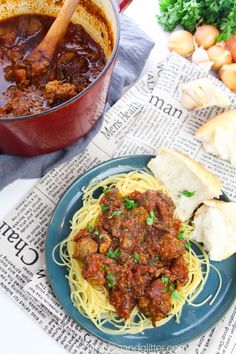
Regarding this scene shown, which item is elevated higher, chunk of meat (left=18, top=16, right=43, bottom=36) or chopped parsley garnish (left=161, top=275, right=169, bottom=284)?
chunk of meat (left=18, top=16, right=43, bottom=36)

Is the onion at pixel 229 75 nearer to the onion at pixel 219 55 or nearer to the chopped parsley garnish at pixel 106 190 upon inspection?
the onion at pixel 219 55

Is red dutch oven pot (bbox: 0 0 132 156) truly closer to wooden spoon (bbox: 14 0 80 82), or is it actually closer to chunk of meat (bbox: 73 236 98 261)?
wooden spoon (bbox: 14 0 80 82)

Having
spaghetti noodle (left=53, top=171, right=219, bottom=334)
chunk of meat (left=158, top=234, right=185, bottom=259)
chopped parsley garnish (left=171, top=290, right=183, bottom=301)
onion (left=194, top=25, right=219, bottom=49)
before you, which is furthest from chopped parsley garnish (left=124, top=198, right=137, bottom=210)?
onion (left=194, top=25, right=219, bottom=49)

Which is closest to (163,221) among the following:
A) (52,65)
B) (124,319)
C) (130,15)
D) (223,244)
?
(223,244)

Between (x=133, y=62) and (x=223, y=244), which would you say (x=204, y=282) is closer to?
(x=223, y=244)

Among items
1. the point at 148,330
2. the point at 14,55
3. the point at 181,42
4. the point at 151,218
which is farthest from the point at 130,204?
the point at 181,42

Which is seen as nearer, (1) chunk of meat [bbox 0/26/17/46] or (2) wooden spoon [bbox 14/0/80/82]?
(2) wooden spoon [bbox 14/0/80/82]

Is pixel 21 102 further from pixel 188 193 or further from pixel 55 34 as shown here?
pixel 188 193

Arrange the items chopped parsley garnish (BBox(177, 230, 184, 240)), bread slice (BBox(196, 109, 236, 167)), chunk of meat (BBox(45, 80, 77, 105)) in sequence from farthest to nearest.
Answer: bread slice (BBox(196, 109, 236, 167))
chopped parsley garnish (BBox(177, 230, 184, 240))
chunk of meat (BBox(45, 80, 77, 105))
